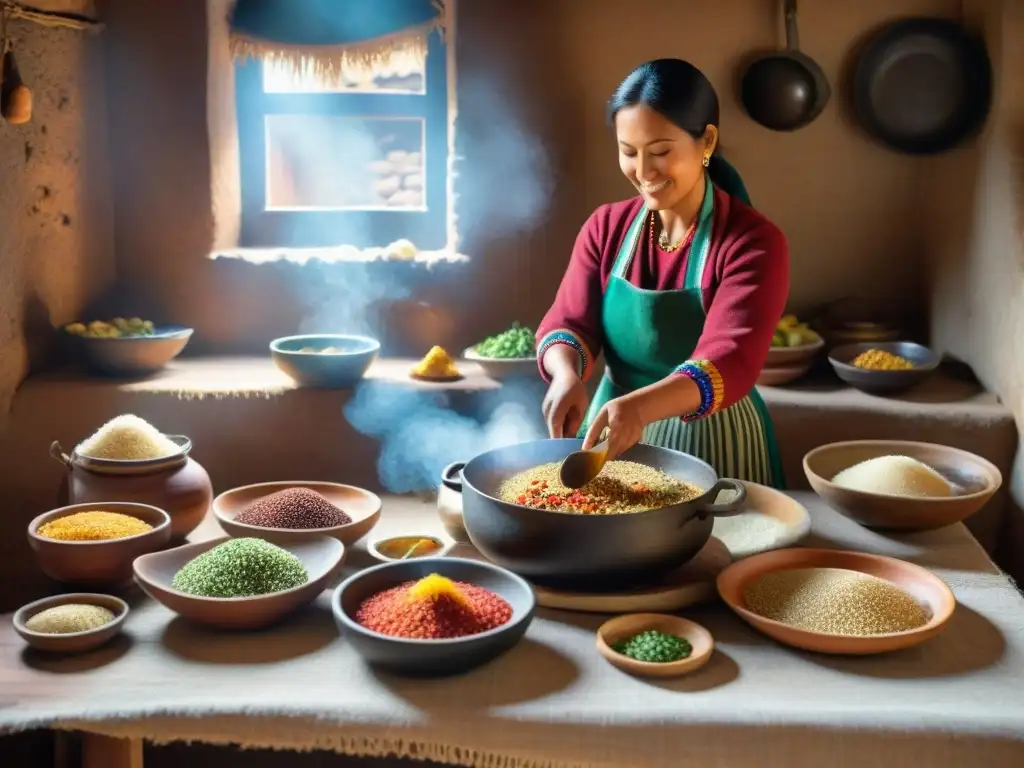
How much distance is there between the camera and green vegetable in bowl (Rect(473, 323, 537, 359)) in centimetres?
338

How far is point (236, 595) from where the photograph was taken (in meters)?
1.60

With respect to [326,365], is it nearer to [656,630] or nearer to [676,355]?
[676,355]

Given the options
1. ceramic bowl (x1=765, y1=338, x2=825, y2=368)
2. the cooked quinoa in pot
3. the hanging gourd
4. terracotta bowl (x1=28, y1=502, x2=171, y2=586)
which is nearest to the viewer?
the cooked quinoa in pot

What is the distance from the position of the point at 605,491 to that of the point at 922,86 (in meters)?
2.52

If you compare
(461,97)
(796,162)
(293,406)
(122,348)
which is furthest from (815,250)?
(122,348)

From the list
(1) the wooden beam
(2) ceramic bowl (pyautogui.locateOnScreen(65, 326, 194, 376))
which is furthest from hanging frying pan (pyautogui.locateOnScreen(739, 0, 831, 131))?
(1) the wooden beam

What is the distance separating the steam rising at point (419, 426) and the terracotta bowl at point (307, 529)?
0.98m

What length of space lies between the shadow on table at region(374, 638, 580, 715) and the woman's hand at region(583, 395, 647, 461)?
0.38 metres

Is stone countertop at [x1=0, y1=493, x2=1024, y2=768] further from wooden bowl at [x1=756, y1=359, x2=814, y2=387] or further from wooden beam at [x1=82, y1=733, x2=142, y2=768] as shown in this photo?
wooden bowl at [x1=756, y1=359, x2=814, y2=387]

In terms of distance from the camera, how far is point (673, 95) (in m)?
1.88

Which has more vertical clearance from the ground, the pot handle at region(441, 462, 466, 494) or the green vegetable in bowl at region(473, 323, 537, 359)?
the green vegetable in bowl at region(473, 323, 537, 359)

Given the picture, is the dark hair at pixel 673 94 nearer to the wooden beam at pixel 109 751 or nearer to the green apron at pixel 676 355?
the green apron at pixel 676 355

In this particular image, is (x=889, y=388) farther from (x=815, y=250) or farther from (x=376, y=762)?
(x=376, y=762)

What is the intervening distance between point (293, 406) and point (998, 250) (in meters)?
2.27
